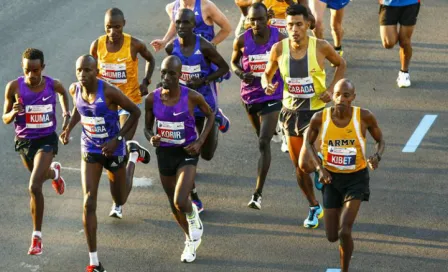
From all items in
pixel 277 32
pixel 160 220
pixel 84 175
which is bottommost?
pixel 160 220

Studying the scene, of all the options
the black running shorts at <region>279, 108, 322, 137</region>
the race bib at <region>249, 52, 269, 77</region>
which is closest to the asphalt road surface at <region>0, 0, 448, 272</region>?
the black running shorts at <region>279, 108, 322, 137</region>

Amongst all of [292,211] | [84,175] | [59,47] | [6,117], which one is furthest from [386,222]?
[59,47]

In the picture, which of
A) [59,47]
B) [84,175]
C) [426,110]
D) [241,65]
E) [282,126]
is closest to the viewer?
[84,175]

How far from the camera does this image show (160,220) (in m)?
13.6

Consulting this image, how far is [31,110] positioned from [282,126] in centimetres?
286

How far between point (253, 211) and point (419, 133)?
317 cm

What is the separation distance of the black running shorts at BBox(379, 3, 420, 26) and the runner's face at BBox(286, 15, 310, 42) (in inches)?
165

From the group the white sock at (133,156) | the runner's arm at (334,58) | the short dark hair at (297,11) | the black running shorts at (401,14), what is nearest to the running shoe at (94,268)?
the white sock at (133,156)

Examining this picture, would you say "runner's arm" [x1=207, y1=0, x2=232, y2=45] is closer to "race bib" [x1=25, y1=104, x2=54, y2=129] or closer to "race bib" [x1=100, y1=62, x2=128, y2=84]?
"race bib" [x1=100, y1=62, x2=128, y2=84]

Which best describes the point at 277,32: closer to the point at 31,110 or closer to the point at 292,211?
the point at 292,211

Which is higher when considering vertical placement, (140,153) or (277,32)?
(277,32)

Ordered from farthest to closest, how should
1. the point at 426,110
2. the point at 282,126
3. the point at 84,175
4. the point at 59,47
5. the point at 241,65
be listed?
the point at 59,47
the point at 426,110
the point at 241,65
the point at 282,126
the point at 84,175

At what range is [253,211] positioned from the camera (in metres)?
13.8

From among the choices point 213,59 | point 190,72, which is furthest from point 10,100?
point 213,59
